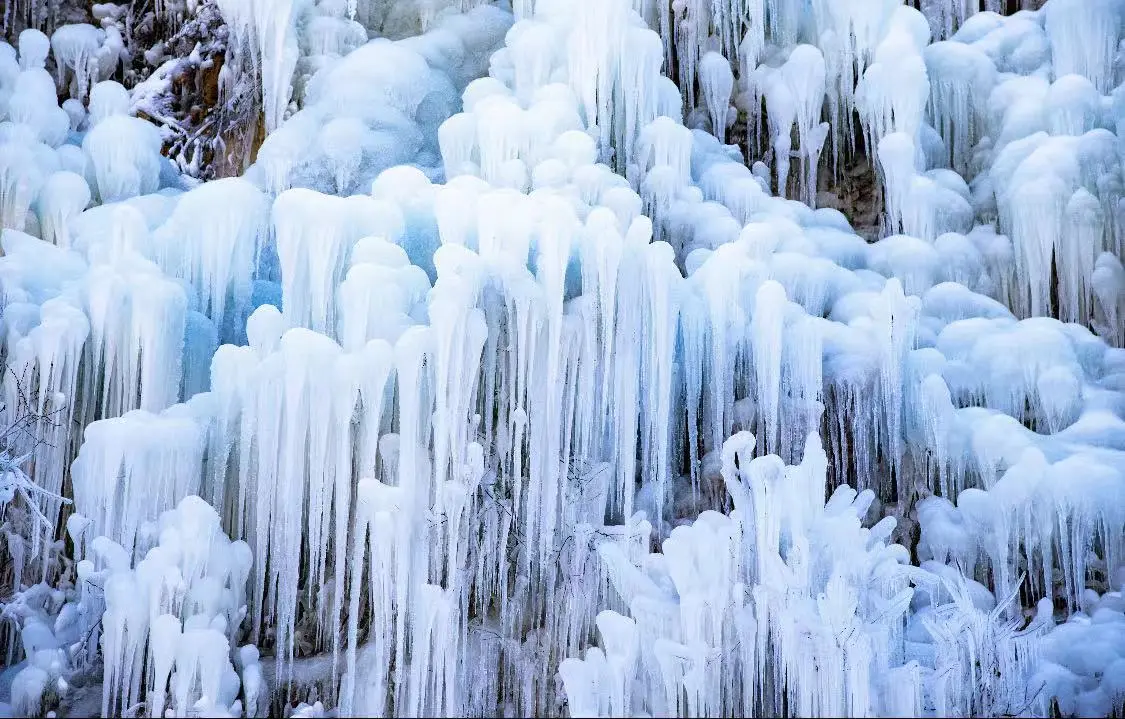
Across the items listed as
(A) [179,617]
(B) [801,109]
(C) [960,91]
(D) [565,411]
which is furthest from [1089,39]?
(A) [179,617]

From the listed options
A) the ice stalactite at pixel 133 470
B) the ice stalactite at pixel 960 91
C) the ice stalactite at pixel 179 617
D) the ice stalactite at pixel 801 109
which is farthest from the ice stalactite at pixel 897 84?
the ice stalactite at pixel 179 617

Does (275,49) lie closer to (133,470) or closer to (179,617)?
(133,470)

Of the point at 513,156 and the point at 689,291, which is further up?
the point at 513,156

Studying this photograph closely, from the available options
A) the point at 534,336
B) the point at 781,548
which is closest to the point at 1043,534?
the point at 781,548

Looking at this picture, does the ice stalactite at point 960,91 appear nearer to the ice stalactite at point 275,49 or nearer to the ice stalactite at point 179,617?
the ice stalactite at point 275,49

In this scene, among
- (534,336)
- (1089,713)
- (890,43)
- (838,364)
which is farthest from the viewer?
(890,43)

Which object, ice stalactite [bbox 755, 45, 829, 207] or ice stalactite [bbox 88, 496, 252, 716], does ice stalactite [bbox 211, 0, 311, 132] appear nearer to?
ice stalactite [bbox 755, 45, 829, 207]

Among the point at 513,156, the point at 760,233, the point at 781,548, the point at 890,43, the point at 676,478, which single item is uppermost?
the point at 890,43

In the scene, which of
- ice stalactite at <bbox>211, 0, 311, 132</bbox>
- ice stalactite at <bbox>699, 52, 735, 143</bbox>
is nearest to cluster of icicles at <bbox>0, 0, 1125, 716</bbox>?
ice stalactite at <bbox>211, 0, 311, 132</bbox>

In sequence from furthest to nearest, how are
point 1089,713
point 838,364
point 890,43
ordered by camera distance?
point 890,43 < point 838,364 < point 1089,713

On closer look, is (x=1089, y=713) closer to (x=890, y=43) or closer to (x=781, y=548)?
(x=781, y=548)
